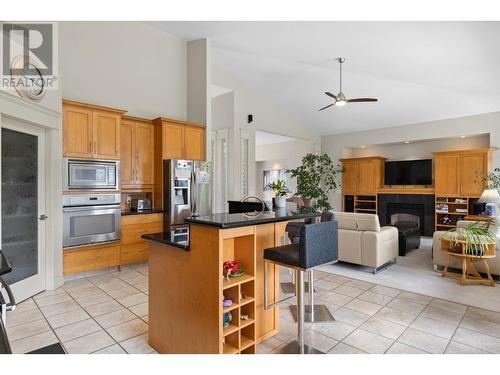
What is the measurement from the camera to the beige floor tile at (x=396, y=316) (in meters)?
2.73

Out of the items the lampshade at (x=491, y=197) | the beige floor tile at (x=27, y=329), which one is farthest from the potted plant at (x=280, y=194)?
the lampshade at (x=491, y=197)

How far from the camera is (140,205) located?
188 inches

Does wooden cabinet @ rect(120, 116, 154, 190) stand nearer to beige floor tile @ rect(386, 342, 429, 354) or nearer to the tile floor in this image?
the tile floor

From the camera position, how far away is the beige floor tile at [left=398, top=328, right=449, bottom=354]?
2277mm

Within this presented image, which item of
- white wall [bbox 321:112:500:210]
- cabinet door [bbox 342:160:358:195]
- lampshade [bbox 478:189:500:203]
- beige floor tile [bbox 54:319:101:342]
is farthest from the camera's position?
cabinet door [bbox 342:160:358:195]

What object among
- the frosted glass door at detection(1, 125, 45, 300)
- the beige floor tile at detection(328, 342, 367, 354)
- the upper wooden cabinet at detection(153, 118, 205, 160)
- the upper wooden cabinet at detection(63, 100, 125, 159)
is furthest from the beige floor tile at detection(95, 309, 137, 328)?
the upper wooden cabinet at detection(153, 118, 205, 160)

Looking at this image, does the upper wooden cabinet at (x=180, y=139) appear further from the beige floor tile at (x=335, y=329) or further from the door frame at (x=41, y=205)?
the beige floor tile at (x=335, y=329)

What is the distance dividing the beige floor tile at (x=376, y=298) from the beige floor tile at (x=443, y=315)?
38 centimetres

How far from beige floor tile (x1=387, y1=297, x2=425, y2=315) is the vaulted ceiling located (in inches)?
133

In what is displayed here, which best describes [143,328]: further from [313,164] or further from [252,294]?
[313,164]

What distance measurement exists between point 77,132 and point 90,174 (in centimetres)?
58

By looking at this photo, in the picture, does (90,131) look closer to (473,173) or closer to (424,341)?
(424,341)
